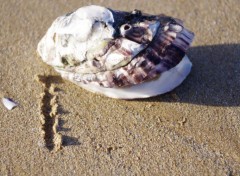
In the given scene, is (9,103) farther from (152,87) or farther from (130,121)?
(152,87)

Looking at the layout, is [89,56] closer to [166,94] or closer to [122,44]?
Answer: [122,44]

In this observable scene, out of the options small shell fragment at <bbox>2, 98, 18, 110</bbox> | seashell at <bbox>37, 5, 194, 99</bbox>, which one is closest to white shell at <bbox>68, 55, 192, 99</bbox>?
seashell at <bbox>37, 5, 194, 99</bbox>

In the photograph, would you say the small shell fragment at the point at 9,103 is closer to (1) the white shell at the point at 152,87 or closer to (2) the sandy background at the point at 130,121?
(2) the sandy background at the point at 130,121

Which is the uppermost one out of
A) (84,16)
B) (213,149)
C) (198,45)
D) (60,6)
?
(84,16)

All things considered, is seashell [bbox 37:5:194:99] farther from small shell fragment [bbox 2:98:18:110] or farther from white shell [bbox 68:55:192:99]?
small shell fragment [bbox 2:98:18:110]

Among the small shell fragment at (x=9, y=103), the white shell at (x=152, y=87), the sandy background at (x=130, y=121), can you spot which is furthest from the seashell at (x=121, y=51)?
the small shell fragment at (x=9, y=103)

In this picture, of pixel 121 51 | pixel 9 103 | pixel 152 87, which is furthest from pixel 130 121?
pixel 9 103

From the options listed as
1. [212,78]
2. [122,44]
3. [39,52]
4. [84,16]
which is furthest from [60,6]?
[212,78]
